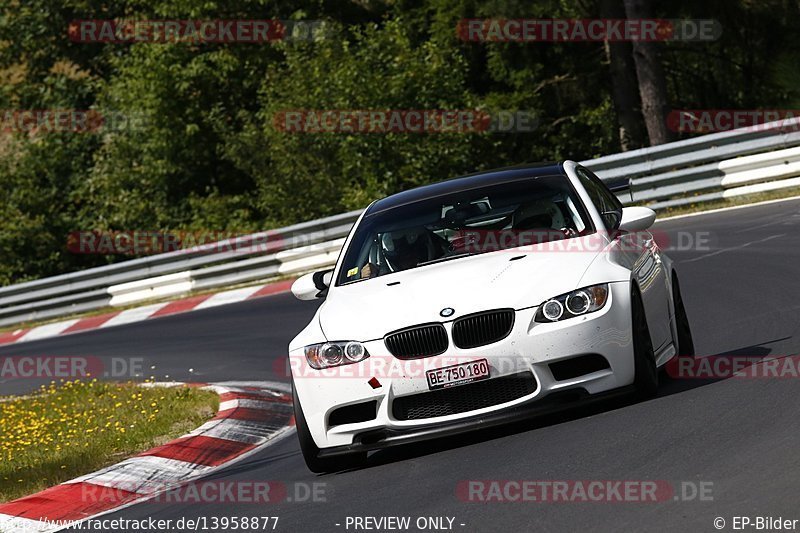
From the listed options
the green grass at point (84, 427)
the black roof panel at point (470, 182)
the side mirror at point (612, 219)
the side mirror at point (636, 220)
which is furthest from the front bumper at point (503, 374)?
the green grass at point (84, 427)

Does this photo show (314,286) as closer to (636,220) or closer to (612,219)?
(612,219)

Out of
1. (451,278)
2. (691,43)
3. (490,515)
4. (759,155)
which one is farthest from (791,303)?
(691,43)

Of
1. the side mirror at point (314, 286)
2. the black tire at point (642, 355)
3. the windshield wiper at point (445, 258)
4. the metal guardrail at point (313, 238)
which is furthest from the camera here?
the metal guardrail at point (313, 238)

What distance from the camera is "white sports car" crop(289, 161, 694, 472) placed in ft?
23.4

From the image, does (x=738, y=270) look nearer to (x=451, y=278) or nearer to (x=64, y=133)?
(x=451, y=278)

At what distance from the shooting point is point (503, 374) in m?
7.09

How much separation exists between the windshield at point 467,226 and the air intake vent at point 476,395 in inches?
47.2

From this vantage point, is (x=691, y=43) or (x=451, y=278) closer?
(x=451, y=278)

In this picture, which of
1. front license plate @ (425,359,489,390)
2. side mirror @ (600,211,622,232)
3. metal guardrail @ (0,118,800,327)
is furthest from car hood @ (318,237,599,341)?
metal guardrail @ (0,118,800,327)

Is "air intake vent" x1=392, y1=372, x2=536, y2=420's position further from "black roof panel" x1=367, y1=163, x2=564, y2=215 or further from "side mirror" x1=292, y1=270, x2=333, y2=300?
"black roof panel" x1=367, y1=163, x2=564, y2=215

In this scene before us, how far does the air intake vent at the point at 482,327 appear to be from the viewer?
715 cm

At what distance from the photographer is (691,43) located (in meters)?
27.5

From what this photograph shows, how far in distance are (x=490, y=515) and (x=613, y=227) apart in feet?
9.92

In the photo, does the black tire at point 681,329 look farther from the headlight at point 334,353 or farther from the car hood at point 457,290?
the headlight at point 334,353
